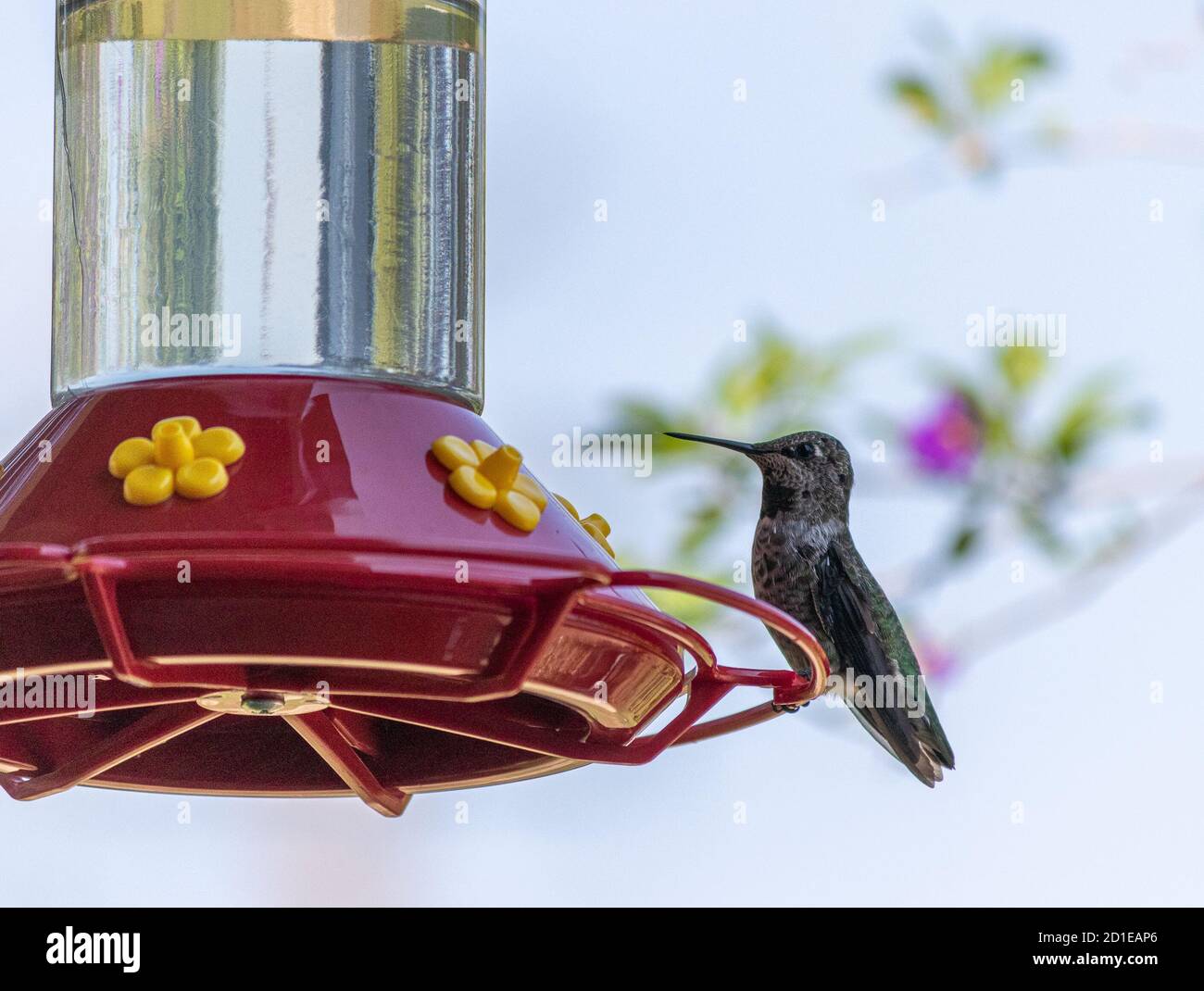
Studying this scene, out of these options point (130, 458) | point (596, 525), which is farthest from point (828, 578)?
point (130, 458)

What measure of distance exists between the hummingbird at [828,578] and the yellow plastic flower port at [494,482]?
219 centimetres

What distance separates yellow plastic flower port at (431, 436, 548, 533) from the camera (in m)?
2.70

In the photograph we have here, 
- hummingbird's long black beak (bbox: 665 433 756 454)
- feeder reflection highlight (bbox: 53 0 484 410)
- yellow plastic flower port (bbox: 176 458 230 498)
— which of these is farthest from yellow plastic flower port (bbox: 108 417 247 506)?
hummingbird's long black beak (bbox: 665 433 756 454)

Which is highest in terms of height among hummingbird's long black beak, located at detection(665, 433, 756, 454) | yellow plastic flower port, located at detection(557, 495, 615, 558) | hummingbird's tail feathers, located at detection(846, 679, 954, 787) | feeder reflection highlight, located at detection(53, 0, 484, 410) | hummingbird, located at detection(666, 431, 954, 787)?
feeder reflection highlight, located at detection(53, 0, 484, 410)

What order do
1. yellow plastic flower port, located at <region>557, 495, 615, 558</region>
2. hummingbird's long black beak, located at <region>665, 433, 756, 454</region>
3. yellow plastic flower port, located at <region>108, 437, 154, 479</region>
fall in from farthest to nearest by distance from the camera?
hummingbird's long black beak, located at <region>665, 433, 756, 454</region>
yellow plastic flower port, located at <region>557, 495, 615, 558</region>
yellow plastic flower port, located at <region>108, 437, 154, 479</region>

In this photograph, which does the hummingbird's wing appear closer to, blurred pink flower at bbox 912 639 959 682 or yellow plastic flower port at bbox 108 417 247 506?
blurred pink flower at bbox 912 639 959 682

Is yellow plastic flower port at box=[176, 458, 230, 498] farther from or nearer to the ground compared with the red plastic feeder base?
farther from the ground

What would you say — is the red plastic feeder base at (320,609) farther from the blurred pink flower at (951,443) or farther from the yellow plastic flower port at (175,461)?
the blurred pink flower at (951,443)

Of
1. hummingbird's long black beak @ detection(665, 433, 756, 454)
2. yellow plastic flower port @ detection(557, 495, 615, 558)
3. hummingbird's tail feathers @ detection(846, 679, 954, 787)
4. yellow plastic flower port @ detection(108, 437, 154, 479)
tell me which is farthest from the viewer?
hummingbird's tail feathers @ detection(846, 679, 954, 787)

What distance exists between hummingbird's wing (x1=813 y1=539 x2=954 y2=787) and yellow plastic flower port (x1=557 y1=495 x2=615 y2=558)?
5.88 ft

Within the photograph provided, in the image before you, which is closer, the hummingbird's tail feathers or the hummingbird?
the hummingbird's tail feathers

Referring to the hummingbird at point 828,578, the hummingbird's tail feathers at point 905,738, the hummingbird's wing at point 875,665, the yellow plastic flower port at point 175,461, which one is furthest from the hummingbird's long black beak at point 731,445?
the yellow plastic flower port at point 175,461

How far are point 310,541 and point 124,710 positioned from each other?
0.89 metres
